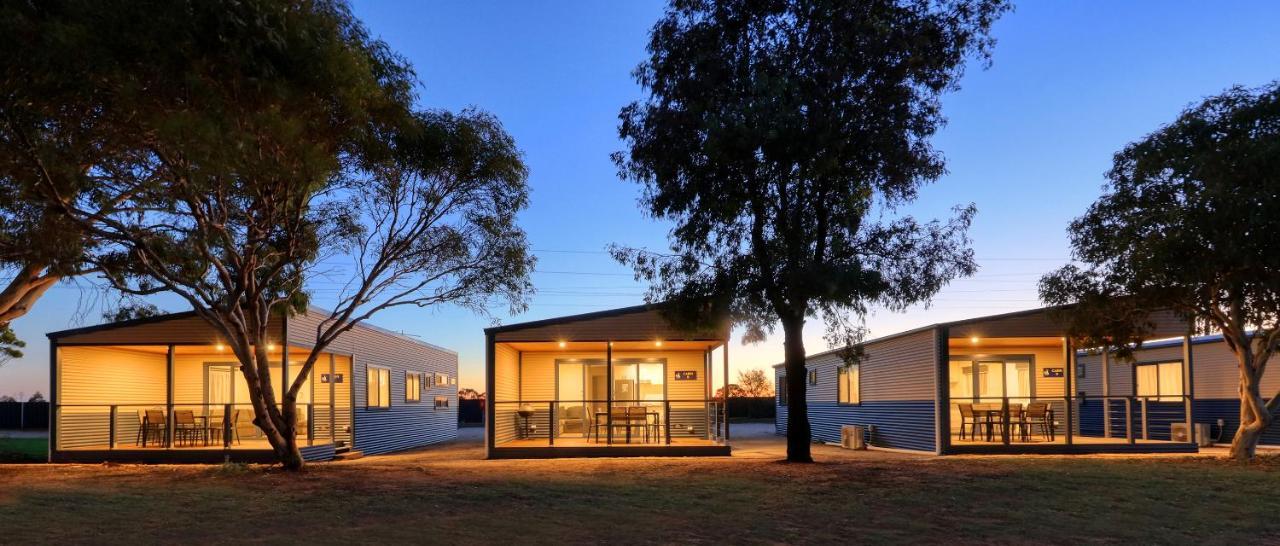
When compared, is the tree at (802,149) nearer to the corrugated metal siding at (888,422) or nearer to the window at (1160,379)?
the corrugated metal siding at (888,422)

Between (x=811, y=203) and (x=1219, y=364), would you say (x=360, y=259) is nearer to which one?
(x=811, y=203)

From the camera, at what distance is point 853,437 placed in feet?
71.3

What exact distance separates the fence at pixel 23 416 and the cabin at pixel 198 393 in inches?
963

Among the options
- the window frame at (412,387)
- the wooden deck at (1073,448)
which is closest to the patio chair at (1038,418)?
the wooden deck at (1073,448)

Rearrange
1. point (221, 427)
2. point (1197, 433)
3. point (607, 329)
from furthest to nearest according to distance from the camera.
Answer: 1. point (1197, 433)
2. point (221, 427)
3. point (607, 329)

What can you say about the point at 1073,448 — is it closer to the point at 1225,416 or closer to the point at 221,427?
the point at 1225,416

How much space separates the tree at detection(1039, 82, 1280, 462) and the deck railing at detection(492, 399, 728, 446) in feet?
22.7

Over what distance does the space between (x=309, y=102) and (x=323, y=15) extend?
1.06 metres

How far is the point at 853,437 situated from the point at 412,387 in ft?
36.7

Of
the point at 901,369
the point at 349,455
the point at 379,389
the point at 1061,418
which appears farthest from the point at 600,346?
the point at 1061,418

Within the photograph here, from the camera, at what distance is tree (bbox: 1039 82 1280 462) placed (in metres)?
13.9

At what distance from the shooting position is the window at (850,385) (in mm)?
23672

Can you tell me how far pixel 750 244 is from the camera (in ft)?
51.2

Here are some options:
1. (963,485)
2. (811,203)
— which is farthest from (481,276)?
(963,485)
